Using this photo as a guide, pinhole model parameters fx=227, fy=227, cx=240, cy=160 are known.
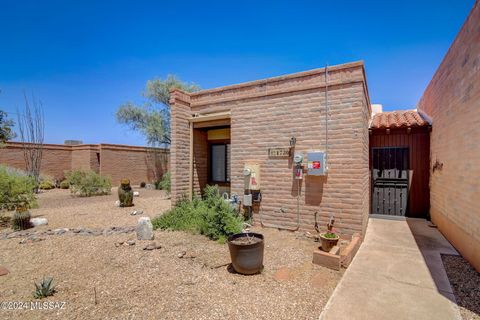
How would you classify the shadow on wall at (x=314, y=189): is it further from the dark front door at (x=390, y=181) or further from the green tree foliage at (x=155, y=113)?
the green tree foliage at (x=155, y=113)

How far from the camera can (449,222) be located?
17.1 ft

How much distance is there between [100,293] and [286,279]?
2.67m

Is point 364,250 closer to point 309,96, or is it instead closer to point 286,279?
point 286,279

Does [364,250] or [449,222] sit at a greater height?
[449,222]

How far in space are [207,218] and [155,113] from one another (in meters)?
14.4

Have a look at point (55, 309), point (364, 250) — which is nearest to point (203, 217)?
point (55, 309)

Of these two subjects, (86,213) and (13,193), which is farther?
(86,213)

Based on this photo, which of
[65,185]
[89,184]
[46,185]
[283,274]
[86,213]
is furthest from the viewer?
[65,185]

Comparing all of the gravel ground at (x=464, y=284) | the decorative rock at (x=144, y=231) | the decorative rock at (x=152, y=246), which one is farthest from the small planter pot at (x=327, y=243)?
the decorative rock at (x=144, y=231)

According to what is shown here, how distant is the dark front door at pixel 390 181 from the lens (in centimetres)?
761

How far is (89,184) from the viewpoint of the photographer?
12297 mm

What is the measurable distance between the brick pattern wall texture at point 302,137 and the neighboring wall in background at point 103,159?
12.5 m

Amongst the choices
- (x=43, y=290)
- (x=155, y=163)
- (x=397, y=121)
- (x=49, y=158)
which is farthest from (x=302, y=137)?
(x=49, y=158)

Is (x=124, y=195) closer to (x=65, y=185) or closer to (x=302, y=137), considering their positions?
(x=302, y=137)
